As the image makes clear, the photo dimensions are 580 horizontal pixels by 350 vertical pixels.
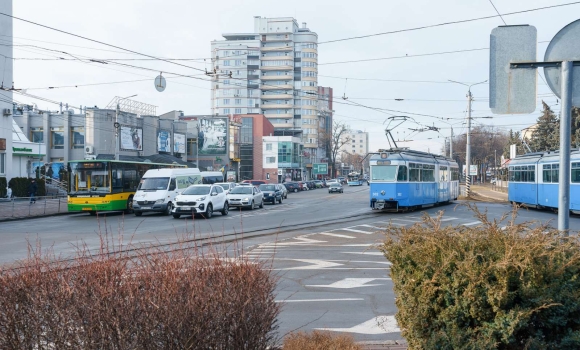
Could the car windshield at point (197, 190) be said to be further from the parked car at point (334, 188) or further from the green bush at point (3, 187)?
the parked car at point (334, 188)

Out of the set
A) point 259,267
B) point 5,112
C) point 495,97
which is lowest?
point 259,267

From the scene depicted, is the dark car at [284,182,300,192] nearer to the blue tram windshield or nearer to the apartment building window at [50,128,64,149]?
the apartment building window at [50,128,64,149]

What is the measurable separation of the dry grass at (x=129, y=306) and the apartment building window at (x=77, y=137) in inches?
2636

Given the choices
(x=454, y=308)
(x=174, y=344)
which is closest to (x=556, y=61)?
(x=454, y=308)

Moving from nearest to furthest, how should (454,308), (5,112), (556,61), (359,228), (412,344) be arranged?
(454,308), (412,344), (556,61), (359,228), (5,112)

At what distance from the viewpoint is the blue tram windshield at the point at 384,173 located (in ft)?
104

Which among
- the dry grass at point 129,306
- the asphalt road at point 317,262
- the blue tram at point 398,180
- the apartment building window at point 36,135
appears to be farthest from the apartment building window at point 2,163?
the dry grass at point 129,306

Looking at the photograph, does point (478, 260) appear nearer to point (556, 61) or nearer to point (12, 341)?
point (556, 61)

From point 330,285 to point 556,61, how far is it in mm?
6573

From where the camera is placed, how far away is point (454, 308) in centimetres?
421

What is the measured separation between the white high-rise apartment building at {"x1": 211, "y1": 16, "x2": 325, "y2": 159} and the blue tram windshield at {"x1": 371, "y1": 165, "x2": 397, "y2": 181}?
84.8 meters

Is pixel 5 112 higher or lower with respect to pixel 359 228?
higher

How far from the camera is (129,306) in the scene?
378 centimetres

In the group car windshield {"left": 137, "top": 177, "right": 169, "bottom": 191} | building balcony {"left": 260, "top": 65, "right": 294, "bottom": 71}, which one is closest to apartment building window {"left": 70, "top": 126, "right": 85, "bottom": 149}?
car windshield {"left": 137, "top": 177, "right": 169, "bottom": 191}
